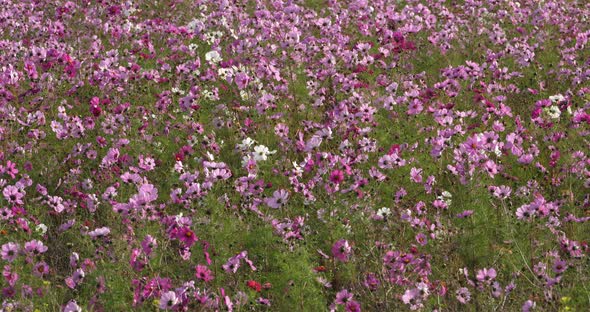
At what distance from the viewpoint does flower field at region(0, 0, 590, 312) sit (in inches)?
150

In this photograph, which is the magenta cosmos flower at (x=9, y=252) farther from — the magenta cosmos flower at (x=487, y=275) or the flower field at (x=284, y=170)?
the magenta cosmos flower at (x=487, y=275)

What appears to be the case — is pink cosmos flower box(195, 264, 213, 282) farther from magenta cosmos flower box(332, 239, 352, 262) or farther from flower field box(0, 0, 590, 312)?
magenta cosmos flower box(332, 239, 352, 262)

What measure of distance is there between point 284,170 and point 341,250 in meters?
1.37

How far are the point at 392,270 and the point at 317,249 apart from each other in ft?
1.87

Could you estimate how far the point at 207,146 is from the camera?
5406mm

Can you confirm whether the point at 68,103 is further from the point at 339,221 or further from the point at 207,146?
the point at 339,221

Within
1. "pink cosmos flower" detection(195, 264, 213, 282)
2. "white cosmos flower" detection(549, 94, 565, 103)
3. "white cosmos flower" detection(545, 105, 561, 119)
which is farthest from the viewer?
"white cosmos flower" detection(549, 94, 565, 103)

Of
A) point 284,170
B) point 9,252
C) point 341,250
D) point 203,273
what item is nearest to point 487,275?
point 341,250

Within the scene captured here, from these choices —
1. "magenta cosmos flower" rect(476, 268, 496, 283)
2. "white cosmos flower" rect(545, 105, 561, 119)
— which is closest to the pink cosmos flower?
"magenta cosmos flower" rect(476, 268, 496, 283)

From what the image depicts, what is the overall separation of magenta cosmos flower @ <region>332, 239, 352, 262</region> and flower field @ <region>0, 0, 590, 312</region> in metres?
0.01

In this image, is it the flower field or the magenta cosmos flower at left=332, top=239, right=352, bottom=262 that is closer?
the flower field

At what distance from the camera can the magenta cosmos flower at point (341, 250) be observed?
3.95 metres

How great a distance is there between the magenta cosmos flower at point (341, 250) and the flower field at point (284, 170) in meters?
0.01

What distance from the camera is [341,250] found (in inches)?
156
